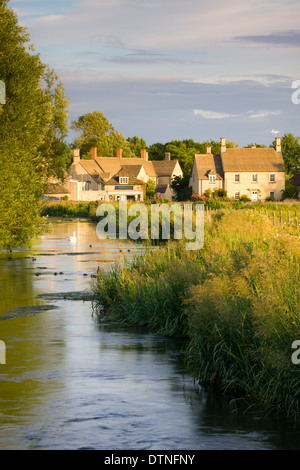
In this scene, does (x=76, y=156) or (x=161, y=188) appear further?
(x=161, y=188)

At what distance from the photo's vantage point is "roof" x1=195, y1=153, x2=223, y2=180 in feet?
363

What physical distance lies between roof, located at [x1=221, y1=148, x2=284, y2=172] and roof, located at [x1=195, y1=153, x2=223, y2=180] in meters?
1.28

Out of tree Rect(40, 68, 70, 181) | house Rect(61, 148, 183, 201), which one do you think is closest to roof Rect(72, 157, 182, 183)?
house Rect(61, 148, 183, 201)

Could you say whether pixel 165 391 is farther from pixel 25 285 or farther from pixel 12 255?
pixel 12 255

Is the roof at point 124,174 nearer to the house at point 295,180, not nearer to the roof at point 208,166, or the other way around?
the roof at point 208,166

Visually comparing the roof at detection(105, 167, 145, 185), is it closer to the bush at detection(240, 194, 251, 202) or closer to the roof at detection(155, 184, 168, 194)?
the roof at detection(155, 184, 168, 194)

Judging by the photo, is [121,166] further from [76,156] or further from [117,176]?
[117,176]

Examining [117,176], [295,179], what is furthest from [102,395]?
[117,176]

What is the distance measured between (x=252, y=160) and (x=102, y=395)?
341ft

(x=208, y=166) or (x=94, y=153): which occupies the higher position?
(x=94, y=153)

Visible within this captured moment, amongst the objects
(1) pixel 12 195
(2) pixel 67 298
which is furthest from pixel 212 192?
(2) pixel 67 298

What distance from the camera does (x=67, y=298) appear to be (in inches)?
907

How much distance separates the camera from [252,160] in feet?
372
